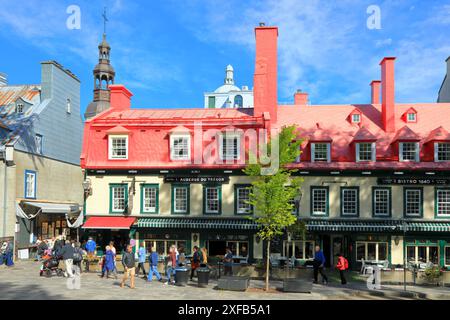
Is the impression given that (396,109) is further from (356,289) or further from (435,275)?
(356,289)

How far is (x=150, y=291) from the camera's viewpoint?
16875 mm

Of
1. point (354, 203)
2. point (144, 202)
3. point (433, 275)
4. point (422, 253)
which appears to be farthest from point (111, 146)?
point (422, 253)

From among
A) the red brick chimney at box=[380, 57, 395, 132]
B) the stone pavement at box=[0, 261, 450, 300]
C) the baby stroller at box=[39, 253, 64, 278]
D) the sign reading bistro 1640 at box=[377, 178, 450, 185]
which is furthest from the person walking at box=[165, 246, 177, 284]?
the red brick chimney at box=[380, 57, 395, 132]

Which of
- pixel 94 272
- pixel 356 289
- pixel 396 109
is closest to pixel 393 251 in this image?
pixel 356 289

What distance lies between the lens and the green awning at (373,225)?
939 inches

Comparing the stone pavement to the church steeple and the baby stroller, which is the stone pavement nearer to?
the baby stroller

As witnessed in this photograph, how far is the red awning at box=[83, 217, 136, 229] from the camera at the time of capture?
2471cm

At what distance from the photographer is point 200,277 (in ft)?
59.6

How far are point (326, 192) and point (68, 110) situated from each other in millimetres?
22953

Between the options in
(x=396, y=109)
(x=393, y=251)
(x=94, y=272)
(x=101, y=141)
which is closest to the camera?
(x=94, y=272)

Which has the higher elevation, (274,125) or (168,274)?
(274,125)

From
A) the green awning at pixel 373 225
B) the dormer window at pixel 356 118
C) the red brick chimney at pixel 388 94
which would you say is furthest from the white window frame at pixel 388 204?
the dormer window at pixel 356 118

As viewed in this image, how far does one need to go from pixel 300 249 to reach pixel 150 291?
1149 centimetres

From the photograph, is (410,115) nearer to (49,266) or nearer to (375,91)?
(375,91)
